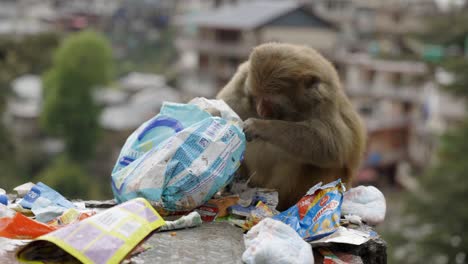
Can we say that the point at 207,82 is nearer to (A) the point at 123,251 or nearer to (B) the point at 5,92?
(B) the point at 5,92

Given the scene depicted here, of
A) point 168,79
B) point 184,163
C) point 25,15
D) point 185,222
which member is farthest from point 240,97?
point 25,15

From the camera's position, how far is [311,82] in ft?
9.49

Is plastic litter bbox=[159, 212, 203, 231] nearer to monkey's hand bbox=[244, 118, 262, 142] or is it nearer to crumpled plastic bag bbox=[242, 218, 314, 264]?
crumpled plastic bag bbox=[242, 218, 314, 264]

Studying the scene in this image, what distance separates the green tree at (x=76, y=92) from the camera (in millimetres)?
20141

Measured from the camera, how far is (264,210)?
2564 mm

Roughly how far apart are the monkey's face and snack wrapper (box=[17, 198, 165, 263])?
0.99 m

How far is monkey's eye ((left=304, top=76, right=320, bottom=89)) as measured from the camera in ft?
9.43

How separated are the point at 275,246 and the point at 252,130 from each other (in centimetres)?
76

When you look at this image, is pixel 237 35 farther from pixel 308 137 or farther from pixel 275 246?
pixel 275 246

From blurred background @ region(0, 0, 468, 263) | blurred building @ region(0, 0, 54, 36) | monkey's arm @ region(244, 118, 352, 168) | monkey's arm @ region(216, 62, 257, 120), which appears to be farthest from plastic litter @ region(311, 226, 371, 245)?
blurred building @ region(0, 0, 54, 36)

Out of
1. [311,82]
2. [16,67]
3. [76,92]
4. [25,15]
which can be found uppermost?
[311,82]

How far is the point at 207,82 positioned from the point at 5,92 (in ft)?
22.9

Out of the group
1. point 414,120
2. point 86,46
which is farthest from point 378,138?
point 86,46

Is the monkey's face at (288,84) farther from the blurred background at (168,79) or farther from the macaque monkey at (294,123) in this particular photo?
the blurred background at (168,79)
